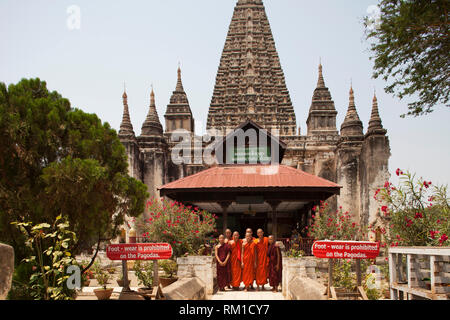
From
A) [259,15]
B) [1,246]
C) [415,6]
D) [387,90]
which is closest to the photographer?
[1,246]

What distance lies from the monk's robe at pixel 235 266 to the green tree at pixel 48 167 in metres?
4.46

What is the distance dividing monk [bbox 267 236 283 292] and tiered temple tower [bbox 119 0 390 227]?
14.1 meters

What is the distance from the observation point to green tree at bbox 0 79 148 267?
6422 mm

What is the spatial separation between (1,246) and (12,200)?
12.3ft

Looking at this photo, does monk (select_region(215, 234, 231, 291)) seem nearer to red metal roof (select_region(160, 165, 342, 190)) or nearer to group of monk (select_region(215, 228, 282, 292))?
group of monk (select_region(215, 228, 282, 292))

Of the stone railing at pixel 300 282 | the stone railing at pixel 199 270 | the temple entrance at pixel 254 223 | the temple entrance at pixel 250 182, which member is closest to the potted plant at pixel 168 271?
the stone railing at pixel 199 270

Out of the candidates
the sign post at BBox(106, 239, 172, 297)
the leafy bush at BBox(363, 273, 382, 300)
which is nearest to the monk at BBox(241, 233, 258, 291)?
the leafy bush at BBox(363, 273, 382, 300)

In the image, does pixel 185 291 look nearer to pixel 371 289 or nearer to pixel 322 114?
pixel 371 289

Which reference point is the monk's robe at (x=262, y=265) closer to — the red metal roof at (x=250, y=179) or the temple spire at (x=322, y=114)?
the red metal roof at (x=250, y=179)

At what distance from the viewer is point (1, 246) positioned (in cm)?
330

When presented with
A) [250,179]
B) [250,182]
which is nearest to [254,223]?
Result: [250,179]
